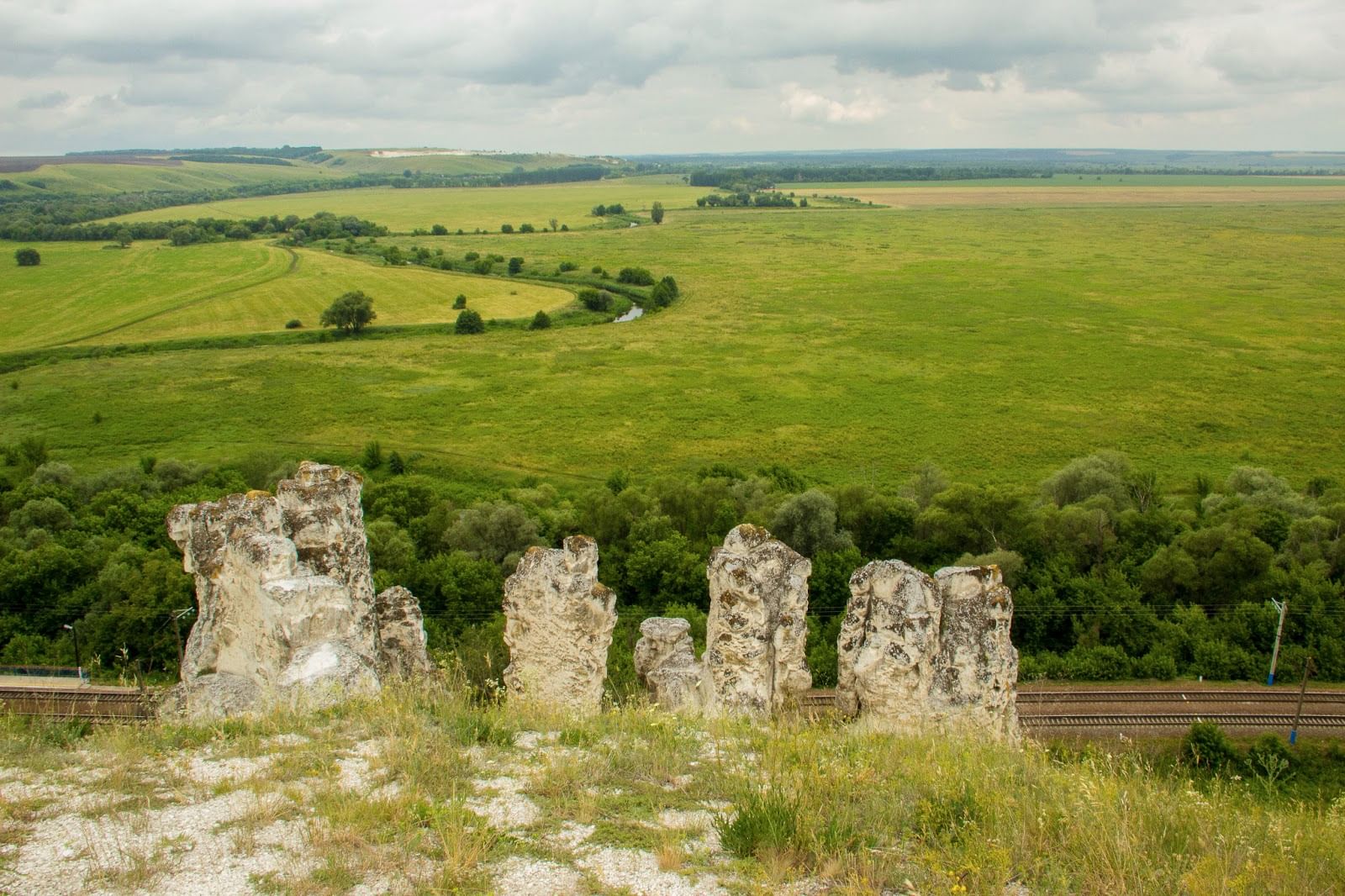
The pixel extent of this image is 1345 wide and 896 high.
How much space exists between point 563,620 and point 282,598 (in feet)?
16.2

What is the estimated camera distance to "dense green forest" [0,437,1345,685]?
2894cm

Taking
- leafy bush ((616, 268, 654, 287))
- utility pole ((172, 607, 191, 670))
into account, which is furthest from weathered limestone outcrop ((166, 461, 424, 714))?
leafy bush ((616, 268, 654, 287))

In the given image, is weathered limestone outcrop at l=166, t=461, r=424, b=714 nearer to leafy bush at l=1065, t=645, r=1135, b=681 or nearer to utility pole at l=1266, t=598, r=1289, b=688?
leafy bush at l=1065, t=645, r=1135, b=681

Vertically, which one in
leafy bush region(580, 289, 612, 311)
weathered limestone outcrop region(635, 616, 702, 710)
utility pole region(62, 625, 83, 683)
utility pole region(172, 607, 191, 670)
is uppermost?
leafy bush region(580, 289, 612, 311)

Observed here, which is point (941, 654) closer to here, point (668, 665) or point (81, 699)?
point (668, 665)

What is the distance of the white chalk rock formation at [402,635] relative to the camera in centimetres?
1802

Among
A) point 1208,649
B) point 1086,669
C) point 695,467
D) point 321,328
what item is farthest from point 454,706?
point 321,328

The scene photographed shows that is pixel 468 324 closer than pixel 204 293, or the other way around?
pixel 468 324

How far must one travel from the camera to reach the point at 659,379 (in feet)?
237

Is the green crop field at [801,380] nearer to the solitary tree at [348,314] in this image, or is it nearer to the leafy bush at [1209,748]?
the solitary tree at [348,314]

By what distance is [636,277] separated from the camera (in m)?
114

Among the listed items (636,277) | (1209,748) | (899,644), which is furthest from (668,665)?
(636,277)

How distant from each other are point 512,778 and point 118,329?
9504 centimetres

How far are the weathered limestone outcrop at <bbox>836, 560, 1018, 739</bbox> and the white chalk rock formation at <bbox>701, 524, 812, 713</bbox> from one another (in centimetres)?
155
